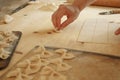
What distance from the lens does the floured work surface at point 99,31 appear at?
0.82m

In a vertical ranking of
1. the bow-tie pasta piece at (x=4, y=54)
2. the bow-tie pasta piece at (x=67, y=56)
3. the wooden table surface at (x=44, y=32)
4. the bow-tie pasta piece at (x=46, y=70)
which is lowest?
the wooden table surface at (x=44, y=32)

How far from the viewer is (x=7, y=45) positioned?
77 centimetres

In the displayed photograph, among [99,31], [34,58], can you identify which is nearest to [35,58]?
[34,58]

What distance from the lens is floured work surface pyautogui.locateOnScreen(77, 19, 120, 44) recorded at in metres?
0.82

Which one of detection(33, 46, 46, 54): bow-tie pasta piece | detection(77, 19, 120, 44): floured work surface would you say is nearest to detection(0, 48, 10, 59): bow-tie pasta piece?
detection(33, 46, 46, 54): bow-tie pasta piece

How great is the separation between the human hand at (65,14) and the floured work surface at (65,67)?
0.77 feet

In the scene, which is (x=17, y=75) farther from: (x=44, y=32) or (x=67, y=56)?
(x=44, y=32)

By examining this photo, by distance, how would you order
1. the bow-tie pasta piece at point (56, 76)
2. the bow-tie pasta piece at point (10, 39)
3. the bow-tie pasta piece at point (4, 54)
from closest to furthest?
the bow-tie pasta piece at point (56, 76) → the bow-tie pasta piece at point (4, 54) → the bow-tie pasta piece at point (10, 39)

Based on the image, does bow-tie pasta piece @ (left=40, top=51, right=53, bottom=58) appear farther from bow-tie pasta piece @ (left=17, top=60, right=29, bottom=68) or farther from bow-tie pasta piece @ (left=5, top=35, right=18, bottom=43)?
bow-tie pasta piece @ (left=5, top=35, right=18, bottom=43)

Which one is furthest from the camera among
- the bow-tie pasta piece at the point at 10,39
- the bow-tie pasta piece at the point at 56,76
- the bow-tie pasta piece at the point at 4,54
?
the bow-tie pasta piece at the point at 10,39

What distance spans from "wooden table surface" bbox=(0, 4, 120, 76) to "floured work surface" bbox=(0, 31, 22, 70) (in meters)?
0.02

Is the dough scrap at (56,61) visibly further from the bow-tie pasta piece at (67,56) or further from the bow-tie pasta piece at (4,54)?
the bow-tie pasta piece at (4,54)

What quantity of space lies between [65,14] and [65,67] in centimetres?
36

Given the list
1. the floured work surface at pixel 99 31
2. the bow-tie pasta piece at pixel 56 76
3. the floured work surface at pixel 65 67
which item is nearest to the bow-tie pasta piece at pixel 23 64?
the floured work surface at pixel 65 67
